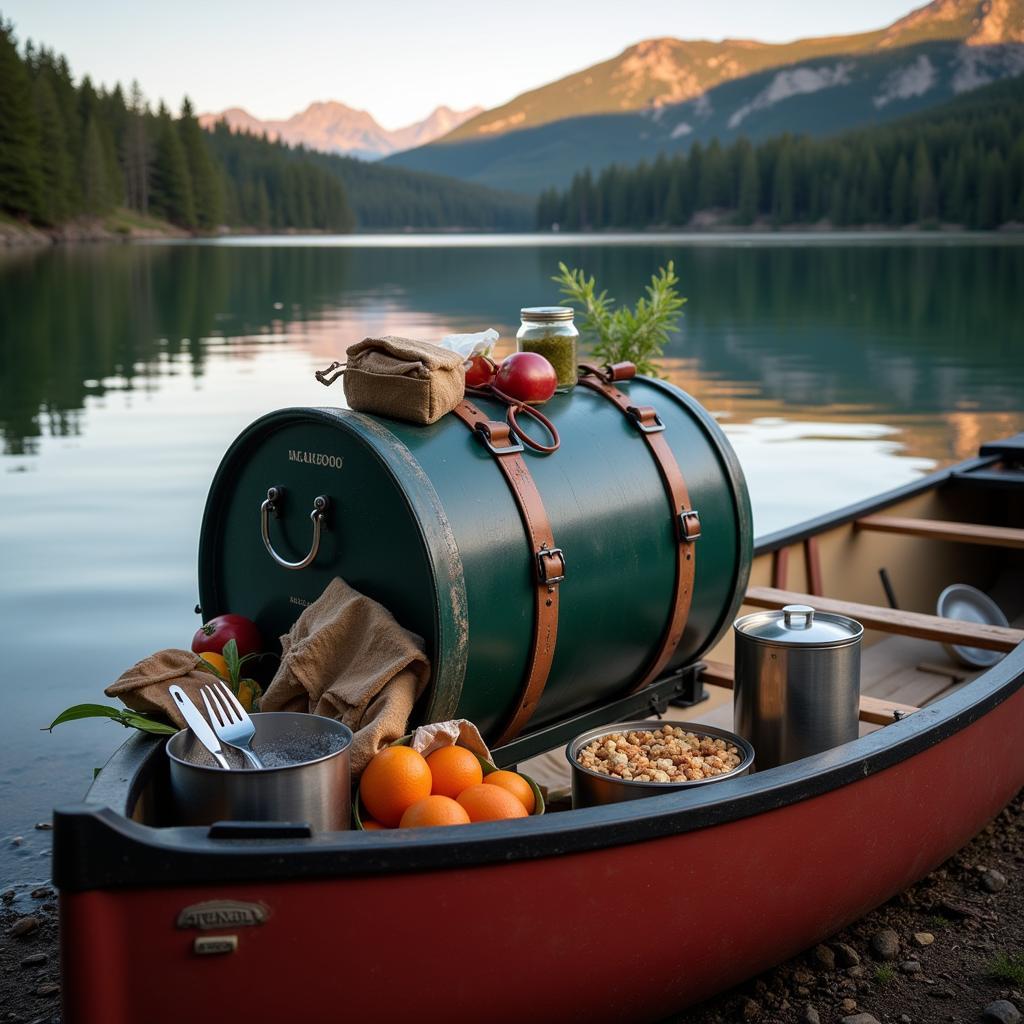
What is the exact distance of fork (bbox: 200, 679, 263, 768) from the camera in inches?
142

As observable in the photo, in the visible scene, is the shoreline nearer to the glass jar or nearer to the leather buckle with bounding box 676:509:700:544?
the glass jar

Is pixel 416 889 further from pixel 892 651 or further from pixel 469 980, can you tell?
pixel 892 651

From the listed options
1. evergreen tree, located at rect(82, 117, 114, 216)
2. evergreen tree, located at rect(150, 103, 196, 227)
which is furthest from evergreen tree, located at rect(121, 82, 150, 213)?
evergreen tree, located at rect(82, 117, 114, 216)

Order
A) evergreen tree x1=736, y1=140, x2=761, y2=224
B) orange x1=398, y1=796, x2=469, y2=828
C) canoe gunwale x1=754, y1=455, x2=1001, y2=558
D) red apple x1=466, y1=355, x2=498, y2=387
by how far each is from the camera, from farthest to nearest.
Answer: evergreen tree x1=736, y1=140, x2=761, y2=224 → canoe gunwale x1=754, y1=455, x2=1001, y2=558 → red apple x1=466, y1=355, x2=498, y2=387 → orange x1=398, y1=796, x2=469, y2=828

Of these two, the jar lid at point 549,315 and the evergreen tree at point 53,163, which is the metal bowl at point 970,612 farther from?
the evergreen tree at point 53,163

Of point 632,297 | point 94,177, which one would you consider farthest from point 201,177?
point 632,297

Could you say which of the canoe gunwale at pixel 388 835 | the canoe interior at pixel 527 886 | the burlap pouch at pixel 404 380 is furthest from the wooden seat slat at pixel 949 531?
the burlap pouch at pixel 404 380

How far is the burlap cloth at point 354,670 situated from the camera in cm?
371

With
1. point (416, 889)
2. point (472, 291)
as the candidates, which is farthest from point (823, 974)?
point (472, 291)

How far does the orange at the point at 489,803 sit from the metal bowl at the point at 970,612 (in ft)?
14.6

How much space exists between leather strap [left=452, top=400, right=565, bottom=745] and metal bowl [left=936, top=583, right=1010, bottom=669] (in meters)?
3.87

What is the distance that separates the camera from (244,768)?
3.43m

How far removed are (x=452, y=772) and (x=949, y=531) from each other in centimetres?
421

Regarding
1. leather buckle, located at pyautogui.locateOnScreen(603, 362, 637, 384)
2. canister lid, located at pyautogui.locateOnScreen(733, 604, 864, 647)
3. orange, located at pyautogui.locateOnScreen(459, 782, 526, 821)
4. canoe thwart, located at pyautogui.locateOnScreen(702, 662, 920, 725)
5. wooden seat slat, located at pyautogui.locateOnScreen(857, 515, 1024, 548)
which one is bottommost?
canoe thwart, located at pyautogui.locateOnScreen(702, 662, 920, 725)
